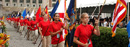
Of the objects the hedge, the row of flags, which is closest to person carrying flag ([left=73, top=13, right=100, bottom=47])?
Answer: the row of flags

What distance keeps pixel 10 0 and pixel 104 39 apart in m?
125

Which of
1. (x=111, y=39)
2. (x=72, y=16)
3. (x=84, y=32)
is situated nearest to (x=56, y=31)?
(x=72, y=16)

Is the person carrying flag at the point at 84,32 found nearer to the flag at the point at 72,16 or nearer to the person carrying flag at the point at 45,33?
the flag at the point at 72,16

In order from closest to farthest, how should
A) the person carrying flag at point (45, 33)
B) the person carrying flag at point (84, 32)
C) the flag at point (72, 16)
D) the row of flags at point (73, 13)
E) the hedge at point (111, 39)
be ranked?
the person carrying flag at point (84, 32)
the row of flags at point (73, 13)
the hedge at point (111, 39)
the flag at point (72, 16)
the person carrying flag at point (45, 33)

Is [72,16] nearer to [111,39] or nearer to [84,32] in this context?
[111,39]

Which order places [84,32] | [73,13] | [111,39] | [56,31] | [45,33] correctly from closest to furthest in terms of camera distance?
[84,32] < [56,31] < [73,13] < [111,39] < [45,33]

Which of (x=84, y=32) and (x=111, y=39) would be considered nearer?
(x=84, y=32)

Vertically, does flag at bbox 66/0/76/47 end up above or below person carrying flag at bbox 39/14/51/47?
above

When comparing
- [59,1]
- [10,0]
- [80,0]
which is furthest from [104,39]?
[10,0]

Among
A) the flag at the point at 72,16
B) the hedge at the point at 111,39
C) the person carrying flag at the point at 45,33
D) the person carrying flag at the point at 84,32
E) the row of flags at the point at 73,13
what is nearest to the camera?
the person carrying flag at the point at 84,32

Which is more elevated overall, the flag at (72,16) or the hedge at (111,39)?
the flag at (72,16)

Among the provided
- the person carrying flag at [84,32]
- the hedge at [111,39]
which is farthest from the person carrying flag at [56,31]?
the person carrying flag at [84,32]

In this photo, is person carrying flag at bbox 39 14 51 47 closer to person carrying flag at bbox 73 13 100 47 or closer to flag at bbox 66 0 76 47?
flag at bbox 66 0 76 47

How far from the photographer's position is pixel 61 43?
25.0ft
